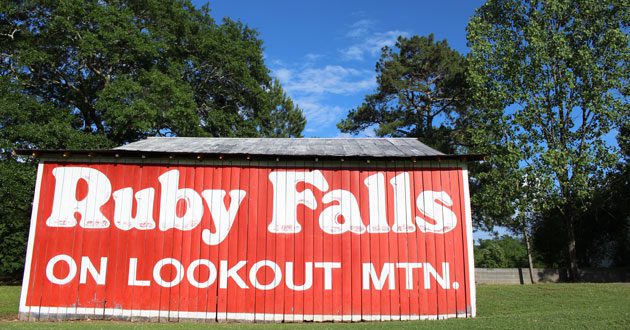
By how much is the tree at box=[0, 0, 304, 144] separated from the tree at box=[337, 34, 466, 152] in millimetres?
8074

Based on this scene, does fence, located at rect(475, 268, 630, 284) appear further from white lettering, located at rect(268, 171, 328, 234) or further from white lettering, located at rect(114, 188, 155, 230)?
white lettering, located at rect(114, 188, 155, 230)

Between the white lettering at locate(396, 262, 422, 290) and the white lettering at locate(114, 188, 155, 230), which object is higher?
the white lettering at locate(114, 188, 155, 230)

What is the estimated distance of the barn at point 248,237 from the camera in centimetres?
1133

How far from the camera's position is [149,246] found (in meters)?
11.6

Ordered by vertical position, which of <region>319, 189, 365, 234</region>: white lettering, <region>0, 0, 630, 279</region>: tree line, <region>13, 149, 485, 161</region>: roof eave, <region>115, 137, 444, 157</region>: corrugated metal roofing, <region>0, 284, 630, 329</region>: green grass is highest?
<region>0, 0, 630, 279</region>: tree line

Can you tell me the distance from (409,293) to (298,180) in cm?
380

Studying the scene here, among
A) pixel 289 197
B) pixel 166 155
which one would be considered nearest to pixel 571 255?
pixel 289 197

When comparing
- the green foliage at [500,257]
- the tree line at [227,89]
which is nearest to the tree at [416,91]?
the tree line at [227,89]

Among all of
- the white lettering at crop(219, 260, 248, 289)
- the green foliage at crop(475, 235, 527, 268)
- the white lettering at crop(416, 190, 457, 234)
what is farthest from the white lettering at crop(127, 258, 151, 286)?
the green foliage at crop(475, 235, 527, 268)

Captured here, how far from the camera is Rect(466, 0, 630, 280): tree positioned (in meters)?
23.9

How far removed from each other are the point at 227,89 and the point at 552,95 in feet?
61.9

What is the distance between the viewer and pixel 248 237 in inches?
459

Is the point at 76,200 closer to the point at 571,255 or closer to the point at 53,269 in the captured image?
the point at 53,269

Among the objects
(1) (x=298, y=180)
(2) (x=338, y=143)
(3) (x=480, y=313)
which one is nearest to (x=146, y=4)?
(2) (x=338, y=143)
